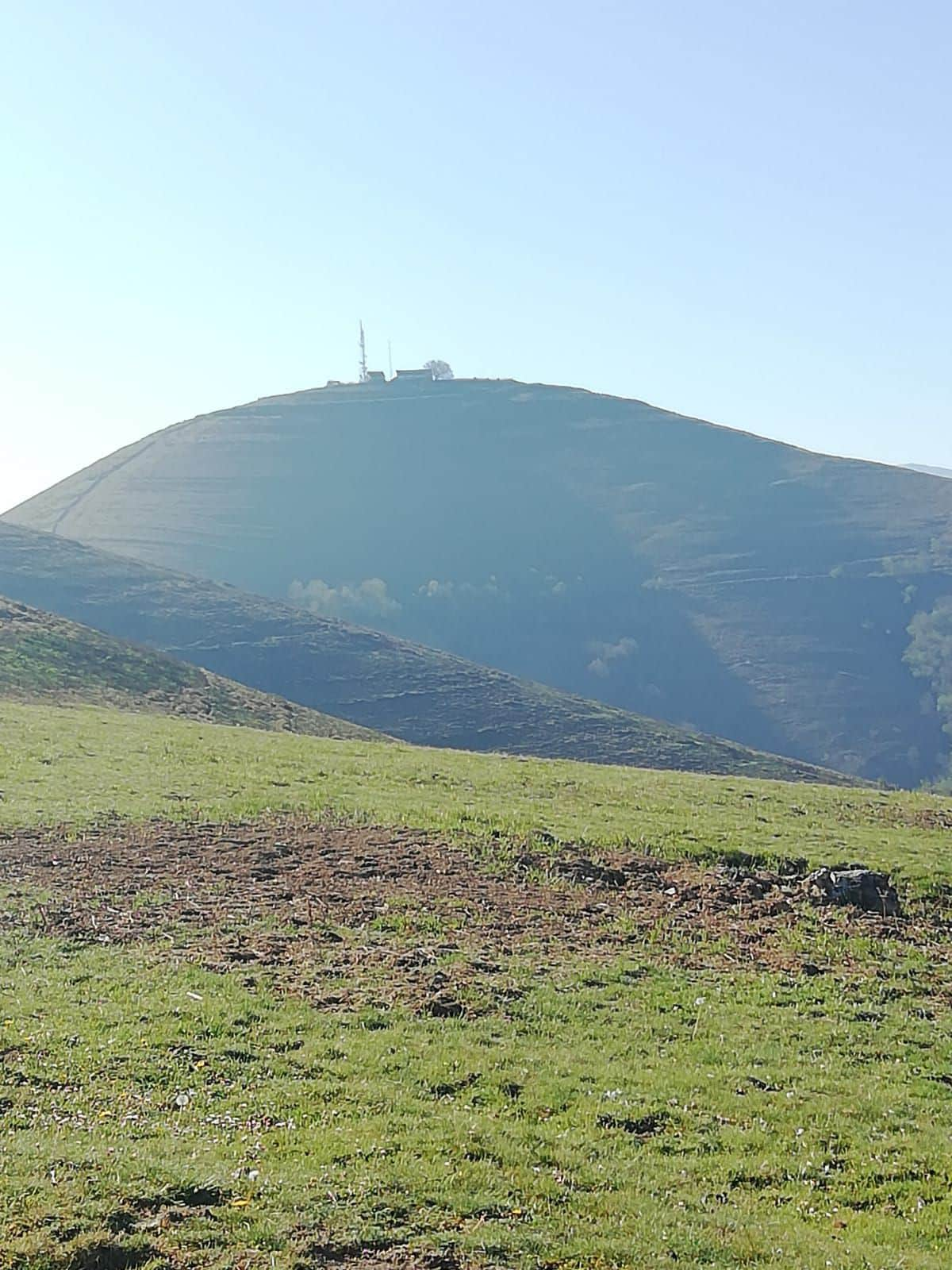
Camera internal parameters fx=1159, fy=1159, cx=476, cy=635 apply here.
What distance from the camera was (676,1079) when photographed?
1273cm

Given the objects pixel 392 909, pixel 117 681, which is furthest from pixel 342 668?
pixel 392 909

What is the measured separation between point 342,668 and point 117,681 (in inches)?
2298

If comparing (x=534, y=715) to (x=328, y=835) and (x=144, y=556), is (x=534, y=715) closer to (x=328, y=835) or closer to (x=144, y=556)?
(x=328, y=835)

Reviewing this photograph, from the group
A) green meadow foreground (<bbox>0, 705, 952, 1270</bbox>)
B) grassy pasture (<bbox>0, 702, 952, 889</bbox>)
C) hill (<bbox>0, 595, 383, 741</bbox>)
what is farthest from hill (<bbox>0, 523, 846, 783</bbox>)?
green meadow foreground (<bbox>0, 705, 952, 1270</bbox>)

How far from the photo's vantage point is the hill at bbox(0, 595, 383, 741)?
1889 inches

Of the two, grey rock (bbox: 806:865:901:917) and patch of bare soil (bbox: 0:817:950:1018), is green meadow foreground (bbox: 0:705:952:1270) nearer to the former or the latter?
patch of bare soil (bbox: 0:817:950:1018)

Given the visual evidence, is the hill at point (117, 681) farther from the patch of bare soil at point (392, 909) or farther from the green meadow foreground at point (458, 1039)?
the patch of bare soil at point (392, 909)

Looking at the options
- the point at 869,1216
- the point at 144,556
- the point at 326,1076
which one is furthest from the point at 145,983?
the point at 144,556

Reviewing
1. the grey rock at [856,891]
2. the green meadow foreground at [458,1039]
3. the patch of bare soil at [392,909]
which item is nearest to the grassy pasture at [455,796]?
the green meadow foreground at [458,1039]

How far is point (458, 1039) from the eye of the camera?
13664 millimetres

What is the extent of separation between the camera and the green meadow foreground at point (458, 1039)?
361 inches

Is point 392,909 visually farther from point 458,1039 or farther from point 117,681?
point 117,681

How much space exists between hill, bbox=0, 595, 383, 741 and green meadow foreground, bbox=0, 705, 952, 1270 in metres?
20.9

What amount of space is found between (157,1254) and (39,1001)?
6.26 metres
